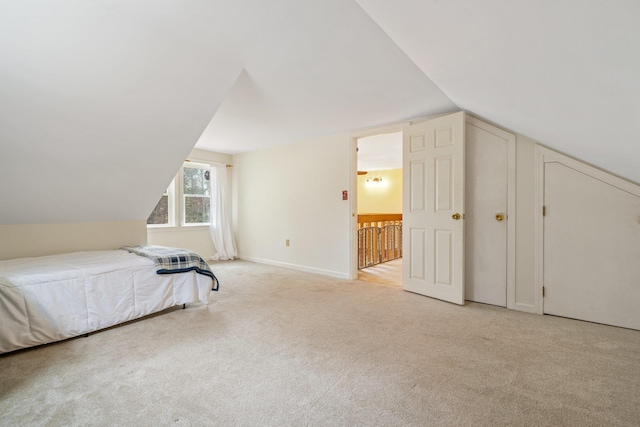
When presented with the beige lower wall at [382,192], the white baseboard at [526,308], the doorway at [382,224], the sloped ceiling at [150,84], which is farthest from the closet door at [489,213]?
the beige lower wall at [382,192]

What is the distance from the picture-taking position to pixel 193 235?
5.37 meters

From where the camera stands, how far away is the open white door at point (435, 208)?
298cm

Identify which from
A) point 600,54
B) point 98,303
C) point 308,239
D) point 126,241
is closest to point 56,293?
point 98,303

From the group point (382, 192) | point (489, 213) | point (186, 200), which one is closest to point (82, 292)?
point (186, 200)

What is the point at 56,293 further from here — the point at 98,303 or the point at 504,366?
the point at 504,366

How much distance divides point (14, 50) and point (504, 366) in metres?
3.57

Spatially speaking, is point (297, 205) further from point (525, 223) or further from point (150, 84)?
point (525, 223)

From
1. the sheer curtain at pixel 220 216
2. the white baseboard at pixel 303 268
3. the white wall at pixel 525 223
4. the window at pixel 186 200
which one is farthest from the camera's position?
the sheer curtain at pixel 220 216

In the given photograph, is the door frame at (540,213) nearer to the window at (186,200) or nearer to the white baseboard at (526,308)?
the white baseboard at (526,308)

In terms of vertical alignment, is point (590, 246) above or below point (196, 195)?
below

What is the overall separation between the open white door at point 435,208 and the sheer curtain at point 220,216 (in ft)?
11.7

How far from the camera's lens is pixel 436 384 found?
162 cm

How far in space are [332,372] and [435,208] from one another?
2.13 m

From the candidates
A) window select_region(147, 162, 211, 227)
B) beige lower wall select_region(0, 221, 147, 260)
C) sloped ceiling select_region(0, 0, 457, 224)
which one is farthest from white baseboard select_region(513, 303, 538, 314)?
window select_region(147, 162, 211, 227)
